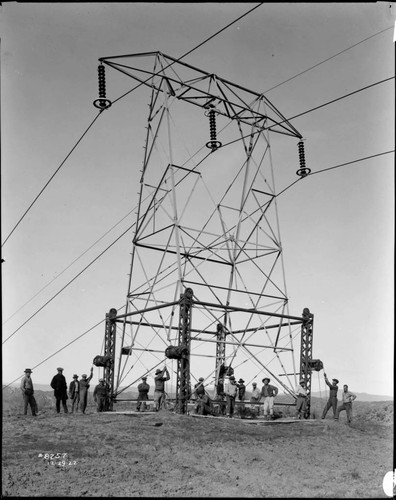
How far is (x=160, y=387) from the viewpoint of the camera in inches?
696

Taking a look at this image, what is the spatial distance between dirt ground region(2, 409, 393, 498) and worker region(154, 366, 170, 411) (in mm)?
1619

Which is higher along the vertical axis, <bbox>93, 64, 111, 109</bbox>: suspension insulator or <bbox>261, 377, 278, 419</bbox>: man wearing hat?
<bbox>93, 64, 111, 109</bbox>: suspension insulator

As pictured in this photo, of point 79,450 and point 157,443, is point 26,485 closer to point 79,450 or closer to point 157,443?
point 79,450

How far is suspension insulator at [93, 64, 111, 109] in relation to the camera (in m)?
15.4

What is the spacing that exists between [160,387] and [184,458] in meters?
6.28

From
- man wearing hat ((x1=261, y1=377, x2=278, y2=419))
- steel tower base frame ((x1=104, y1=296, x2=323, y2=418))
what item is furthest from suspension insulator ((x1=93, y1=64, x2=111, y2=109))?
man wearing hat ((x1=261, y1=377, x2=278, y2=419))

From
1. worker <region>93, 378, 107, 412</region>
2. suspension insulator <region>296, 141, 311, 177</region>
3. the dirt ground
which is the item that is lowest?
the dirt ground

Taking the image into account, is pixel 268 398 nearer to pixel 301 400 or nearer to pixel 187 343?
pixel 301 400

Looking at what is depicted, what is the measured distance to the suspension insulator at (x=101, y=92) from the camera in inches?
607

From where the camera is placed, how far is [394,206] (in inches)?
386

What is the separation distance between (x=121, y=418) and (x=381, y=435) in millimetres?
7399

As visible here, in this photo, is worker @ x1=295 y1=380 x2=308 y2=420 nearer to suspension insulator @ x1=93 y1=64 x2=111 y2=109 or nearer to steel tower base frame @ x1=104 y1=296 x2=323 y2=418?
steel tower base frame @ x1=104 y1=296 x2=323 y2=418

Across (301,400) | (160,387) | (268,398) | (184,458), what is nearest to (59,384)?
(160,387)

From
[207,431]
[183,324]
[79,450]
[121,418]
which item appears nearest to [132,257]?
[183,324]
